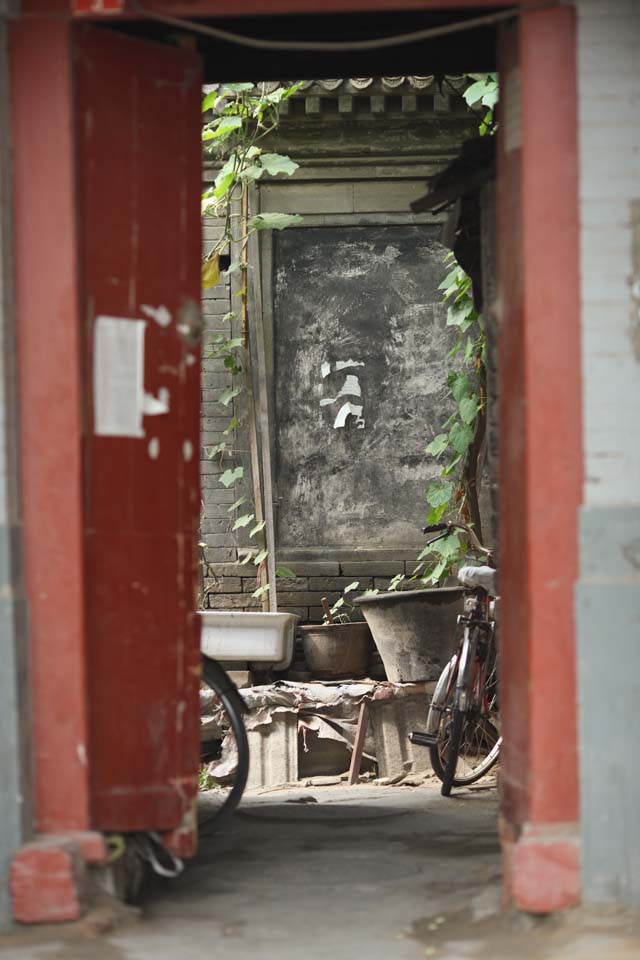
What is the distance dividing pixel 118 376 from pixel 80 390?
0.18 metres

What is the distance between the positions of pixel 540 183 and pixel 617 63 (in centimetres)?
49

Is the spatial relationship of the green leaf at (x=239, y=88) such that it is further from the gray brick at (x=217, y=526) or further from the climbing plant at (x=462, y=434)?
the gray brick at (x=217, y=526)

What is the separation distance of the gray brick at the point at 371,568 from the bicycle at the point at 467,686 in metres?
3.10

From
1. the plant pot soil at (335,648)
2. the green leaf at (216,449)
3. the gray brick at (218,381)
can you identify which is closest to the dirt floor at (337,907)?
the plant pot soil at (335,648)

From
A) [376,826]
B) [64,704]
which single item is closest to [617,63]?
[64,704]

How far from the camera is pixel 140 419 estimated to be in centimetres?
469

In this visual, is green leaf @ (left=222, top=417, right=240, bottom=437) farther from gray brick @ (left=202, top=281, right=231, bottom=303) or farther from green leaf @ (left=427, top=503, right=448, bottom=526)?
green leaf @ (left=427, top=503, right=448, bottom=526)

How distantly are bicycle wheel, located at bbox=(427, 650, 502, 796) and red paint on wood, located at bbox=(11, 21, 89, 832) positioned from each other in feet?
11.1

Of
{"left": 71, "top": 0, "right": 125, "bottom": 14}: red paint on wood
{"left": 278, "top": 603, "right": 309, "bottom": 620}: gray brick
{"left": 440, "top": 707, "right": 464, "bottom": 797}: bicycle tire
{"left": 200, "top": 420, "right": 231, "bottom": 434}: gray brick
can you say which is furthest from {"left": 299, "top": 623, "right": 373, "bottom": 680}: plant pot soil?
{"left": 71, "top": 0, "right": 125, "bottom": 14}: red paint on wood

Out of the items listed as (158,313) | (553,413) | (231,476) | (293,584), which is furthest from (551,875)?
(231,476)

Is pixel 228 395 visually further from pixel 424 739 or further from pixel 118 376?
pixel 118 376

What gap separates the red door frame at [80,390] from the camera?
443 cm

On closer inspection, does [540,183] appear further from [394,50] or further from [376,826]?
[376,826]

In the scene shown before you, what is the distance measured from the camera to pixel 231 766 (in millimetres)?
8867
